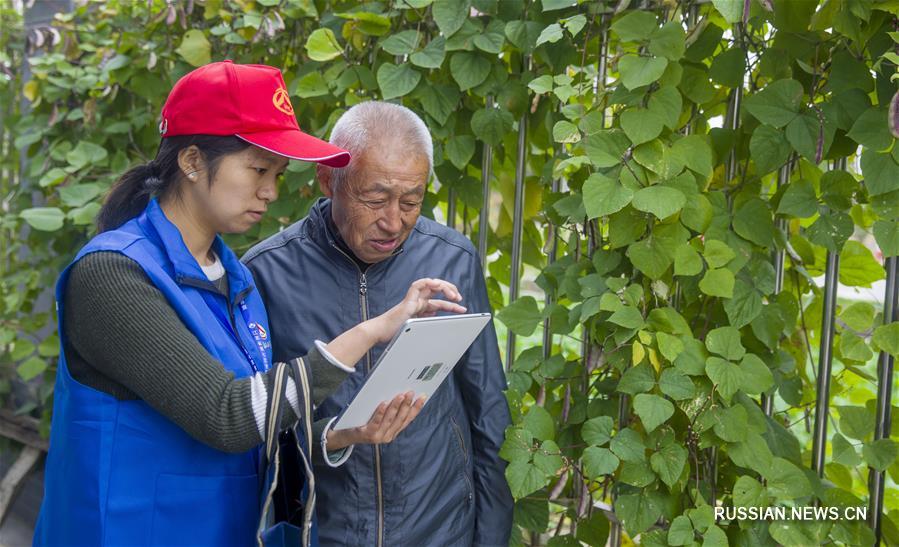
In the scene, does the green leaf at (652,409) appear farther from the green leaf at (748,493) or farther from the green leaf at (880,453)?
the green leaf at (880,453)

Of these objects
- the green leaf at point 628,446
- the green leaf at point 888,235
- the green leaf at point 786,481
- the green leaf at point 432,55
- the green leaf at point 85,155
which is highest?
the green leaf at point 432,55

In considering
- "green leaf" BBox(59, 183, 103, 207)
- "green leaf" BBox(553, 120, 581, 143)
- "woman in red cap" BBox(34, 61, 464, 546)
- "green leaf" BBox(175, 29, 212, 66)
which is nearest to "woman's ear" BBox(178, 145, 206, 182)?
"woman in red cap" BBox(34, 61, 464, 546)

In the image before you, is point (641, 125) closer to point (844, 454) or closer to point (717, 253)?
point (717, 253)

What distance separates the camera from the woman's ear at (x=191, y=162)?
167cm

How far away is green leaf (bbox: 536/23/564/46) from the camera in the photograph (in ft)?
6.64

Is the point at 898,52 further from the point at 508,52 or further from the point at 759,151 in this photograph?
the point at 508,52

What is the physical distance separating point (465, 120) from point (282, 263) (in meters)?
0.74

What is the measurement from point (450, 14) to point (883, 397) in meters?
1.28

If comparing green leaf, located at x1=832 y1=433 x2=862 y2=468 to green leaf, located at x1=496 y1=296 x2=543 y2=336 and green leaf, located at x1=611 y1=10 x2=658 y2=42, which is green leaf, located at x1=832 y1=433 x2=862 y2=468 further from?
green leaf, located at x1=611 y1=10 x2=658 y2=42

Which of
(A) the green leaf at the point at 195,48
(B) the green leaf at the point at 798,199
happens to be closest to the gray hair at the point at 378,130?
(B) the green leaf at the point at 798,199

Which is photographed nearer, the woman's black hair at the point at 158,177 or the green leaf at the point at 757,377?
the woman's black hair at the point at 158,177

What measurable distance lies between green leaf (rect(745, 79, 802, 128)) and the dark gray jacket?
65 centimetres

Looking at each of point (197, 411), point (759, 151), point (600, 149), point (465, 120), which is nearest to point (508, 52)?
point (465, 120)

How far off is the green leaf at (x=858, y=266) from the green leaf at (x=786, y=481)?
436 mm
